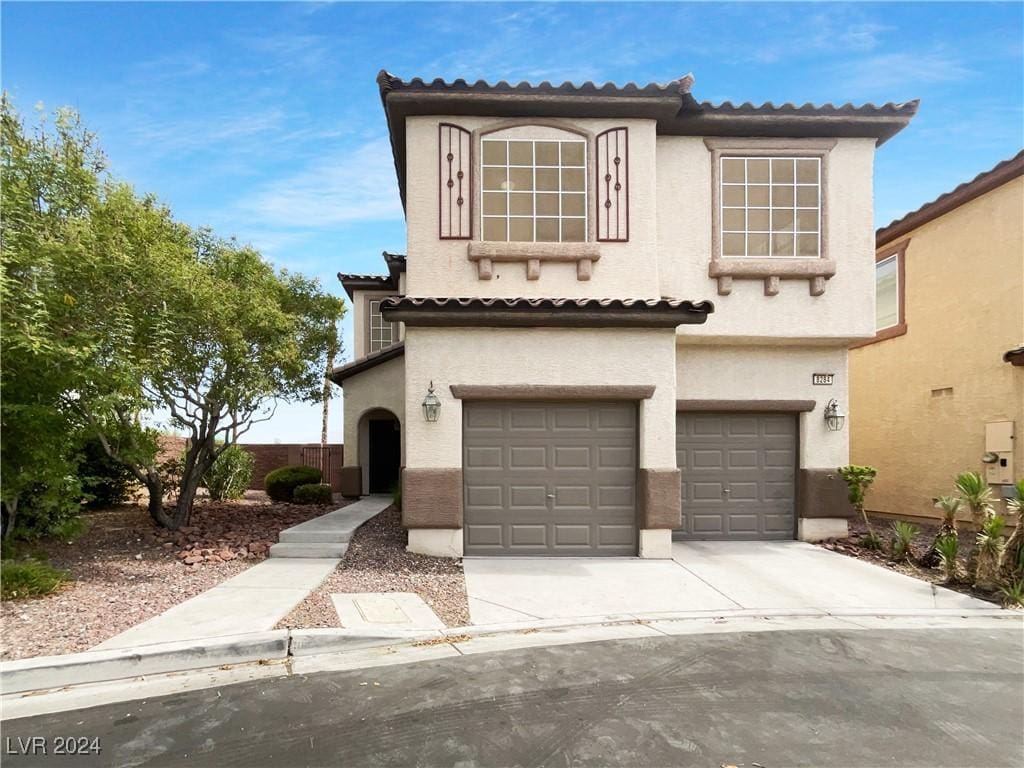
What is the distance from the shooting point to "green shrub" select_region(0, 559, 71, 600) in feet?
22.1

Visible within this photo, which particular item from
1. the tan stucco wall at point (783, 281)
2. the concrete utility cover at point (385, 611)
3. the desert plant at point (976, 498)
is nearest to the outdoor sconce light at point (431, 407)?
the concrete utility cover at point (385, 611)

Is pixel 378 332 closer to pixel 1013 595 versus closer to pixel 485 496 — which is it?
pixel 485 496

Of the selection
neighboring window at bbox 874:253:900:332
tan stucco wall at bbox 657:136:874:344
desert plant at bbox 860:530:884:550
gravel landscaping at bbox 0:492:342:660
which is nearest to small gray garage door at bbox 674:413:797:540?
desert plant at bbox 860:530:884:550

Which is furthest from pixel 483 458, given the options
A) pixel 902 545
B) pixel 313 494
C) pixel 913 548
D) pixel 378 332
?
pixel 378 332

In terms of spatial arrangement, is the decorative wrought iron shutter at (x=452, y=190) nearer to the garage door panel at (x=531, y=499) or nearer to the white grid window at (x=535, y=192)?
the white grid window at (x=535, y=192)

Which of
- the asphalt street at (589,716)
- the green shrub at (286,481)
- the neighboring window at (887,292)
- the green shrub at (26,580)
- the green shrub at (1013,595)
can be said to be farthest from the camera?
the green shrub at (286,481)

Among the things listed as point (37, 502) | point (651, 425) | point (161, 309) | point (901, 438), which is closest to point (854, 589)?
point (651, 425)

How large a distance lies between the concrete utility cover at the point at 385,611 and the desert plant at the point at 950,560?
6.96 meters

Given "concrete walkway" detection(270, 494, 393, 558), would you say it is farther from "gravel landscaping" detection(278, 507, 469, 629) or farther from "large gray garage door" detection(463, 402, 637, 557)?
"large gray garage door" detection(463, 402, 637, 557)

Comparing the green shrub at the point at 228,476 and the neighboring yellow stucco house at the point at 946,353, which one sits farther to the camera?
the green shrub at the point at 228,476

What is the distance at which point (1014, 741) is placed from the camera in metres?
4.09

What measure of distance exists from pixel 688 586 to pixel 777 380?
4.71 metres

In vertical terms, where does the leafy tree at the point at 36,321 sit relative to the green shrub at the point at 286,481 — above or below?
above

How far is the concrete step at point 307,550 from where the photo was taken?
9.38 metres
